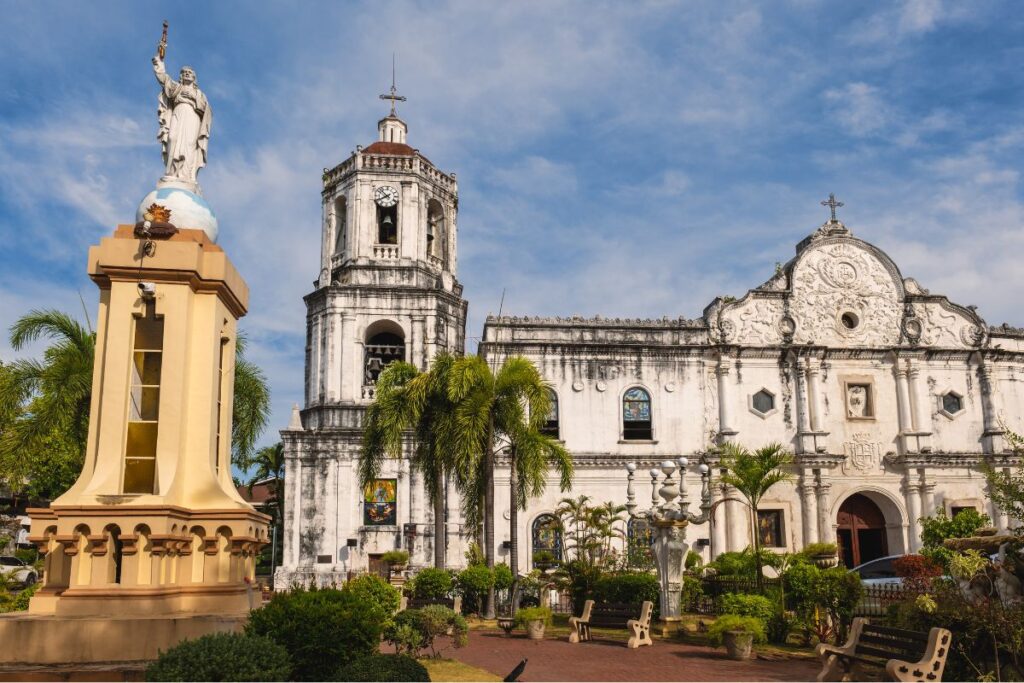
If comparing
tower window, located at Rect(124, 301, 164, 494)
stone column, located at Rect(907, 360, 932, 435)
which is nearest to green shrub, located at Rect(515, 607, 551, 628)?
tower window, located at Rect(124, 301, 164, 494)

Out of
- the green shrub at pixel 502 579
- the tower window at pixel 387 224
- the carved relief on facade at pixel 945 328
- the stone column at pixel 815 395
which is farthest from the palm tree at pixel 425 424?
the carved relief on facade at pixel 945 328

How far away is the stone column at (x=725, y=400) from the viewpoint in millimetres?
27250

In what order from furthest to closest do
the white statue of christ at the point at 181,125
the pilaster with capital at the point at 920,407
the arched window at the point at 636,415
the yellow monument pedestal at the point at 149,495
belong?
the pilaster with capital at the point at 920,407 < the arched window at the point at 636,415 < the white statue of christ at the point at 181,125 < the yellow monument pedestal at the point at 149,495

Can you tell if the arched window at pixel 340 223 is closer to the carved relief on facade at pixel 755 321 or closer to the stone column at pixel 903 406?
the carved relief on facade at pixel 755 321

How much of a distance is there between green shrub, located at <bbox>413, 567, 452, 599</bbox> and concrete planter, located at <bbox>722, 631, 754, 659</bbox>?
7.29 m

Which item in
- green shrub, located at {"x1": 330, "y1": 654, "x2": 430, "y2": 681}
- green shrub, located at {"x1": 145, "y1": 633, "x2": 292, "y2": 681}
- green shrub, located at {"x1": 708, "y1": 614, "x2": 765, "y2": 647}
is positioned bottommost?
green shrub, located at {"x1": 708, "y1": 614, "x2": 765, "y2": 647}

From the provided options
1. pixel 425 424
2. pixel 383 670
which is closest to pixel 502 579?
pixel 425 424

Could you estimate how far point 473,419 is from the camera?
731 inches

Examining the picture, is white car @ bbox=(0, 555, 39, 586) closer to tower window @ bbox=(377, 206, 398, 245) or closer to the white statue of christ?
the white statue of christ

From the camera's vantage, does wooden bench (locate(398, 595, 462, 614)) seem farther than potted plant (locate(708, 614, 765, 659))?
Yes

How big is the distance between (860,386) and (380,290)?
50.8 ft

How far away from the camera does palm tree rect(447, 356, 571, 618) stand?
18594 mm

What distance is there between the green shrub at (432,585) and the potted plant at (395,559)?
5.05 metres

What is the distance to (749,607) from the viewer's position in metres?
14.3
